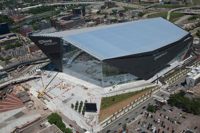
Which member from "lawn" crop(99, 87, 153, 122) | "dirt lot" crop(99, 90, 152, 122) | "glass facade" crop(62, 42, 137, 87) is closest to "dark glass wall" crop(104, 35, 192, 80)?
"glass facade" crop(62, 42, 137, 87)

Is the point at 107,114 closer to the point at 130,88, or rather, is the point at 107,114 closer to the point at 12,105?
Answer: the point at 130,88

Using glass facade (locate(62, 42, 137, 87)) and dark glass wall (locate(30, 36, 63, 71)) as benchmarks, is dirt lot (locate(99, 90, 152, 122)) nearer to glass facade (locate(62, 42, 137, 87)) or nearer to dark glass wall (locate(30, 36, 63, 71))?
glass facade (locate(62, 42, 137, 87))

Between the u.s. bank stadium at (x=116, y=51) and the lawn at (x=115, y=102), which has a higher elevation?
the u.s. bank stadium at (x=116, y=51)

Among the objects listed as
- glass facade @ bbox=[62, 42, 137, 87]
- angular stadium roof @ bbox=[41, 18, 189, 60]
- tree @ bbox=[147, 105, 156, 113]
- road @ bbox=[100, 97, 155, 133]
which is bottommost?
road @ bbox=[100, 97, 155, 133]

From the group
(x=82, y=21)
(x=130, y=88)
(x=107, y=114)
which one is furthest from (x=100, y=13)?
(x=107, y=114)

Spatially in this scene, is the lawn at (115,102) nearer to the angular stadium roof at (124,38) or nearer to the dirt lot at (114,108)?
the dirt lot at (114,108)

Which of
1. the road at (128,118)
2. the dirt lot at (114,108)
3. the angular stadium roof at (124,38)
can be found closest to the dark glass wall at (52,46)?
the angular stadium roof at (124,38)
